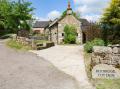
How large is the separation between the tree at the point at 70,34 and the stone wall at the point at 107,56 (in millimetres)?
31479

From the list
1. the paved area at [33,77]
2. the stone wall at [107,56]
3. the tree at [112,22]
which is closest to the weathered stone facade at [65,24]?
the tree at [112,22]

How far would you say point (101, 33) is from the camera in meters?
26.5

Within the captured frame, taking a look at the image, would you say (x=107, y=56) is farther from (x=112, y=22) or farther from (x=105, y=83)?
(x=112, y=22)

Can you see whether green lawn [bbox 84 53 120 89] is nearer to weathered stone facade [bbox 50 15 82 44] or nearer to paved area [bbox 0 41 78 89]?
paved area [bbox 0 41 78 89]

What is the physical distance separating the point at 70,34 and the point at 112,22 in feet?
73.5

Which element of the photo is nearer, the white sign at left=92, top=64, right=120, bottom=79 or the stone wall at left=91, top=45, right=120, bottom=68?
the white sign at left=92, top=64, right=120, bottom=79

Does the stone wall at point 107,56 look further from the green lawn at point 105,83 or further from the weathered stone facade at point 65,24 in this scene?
the weathered stone facade at point 65,24

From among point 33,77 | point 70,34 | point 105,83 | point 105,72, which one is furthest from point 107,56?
point 70,34

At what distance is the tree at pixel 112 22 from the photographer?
25.1 meters

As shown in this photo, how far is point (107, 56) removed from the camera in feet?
48.0

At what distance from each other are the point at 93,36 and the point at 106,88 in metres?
16.9

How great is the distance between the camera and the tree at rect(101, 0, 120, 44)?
25.1 meters

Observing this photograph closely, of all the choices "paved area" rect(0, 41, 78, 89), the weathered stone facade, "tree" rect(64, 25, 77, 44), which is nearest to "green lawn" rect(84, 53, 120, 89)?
"paved area" rect(0, 41, 78, 89)

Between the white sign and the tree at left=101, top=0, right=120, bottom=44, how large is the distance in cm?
1118
